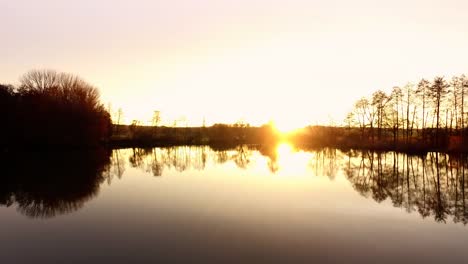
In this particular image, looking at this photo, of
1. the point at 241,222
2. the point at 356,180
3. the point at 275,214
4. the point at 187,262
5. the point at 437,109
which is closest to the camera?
the point at 187,262

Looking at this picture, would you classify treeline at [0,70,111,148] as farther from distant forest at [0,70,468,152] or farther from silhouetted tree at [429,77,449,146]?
silhouetted tree at [429,77,449,146]

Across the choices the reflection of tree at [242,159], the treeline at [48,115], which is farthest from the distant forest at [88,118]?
the reflection of tree at [242,159]

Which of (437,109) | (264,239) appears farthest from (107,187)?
(437,109)

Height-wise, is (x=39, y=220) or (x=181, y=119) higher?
(x=181, y=119)

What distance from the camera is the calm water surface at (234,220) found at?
9.26m

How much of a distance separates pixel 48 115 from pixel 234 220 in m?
44.9

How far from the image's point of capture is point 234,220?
41.9 feet

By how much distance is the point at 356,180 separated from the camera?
75.6ft

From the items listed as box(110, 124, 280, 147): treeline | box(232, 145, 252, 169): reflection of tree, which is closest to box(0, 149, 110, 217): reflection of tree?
box(232, 145, 252, 169): reflection of tree

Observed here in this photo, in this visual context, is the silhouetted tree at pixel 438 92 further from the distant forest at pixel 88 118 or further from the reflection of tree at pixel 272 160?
the reflection of tree at pixel 272 160

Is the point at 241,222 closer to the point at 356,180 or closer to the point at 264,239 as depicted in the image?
the point at 264,239

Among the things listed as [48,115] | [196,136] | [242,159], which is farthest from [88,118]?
[196,136]

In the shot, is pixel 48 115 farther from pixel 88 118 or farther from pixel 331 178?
pixel 331 178

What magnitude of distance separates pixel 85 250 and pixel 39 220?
439 centimetres
